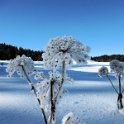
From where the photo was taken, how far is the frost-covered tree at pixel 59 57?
2.38 metres

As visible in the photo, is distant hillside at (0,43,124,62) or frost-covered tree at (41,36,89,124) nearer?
frost-covered tree at (41,36,89,124)

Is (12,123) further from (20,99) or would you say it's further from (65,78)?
(65,78)

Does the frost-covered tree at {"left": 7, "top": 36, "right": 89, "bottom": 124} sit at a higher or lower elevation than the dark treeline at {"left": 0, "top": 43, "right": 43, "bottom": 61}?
lower

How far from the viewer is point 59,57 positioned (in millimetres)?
2402

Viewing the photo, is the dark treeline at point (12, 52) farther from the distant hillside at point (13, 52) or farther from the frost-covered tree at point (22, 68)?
the frost-covered tree at point (22, 68)

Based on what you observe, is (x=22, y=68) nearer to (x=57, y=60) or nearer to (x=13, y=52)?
(x=57, y=60)

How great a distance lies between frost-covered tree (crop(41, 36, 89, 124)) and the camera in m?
2.38

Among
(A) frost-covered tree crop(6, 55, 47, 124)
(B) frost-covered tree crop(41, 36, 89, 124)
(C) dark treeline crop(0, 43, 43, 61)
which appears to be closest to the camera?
(B) frost-covered tree crop(41, 36, 89, 124)

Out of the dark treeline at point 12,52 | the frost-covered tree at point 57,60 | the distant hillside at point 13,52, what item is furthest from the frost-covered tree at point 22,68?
the dark treeline at point 12,52

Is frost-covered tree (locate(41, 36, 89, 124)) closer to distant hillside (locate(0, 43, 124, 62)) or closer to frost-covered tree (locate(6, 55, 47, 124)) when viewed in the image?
frost-covered tree (locate(6, 55, 47, 124))

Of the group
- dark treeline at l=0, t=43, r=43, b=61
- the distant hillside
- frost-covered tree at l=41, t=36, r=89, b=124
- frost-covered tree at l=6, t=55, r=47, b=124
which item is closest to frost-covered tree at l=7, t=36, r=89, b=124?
frost-covered tree at l=41, t=36, r=89, b=124

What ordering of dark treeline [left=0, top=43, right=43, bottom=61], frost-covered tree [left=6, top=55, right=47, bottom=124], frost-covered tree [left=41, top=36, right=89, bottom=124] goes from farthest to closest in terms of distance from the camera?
dark treeline [left=0, top=43, right=43, bottom=61] → frost-covered tree [left=6, top=55, right=47, bottom=124] → frost-covered tree [left=41, top=36, right=89, bottom=124]

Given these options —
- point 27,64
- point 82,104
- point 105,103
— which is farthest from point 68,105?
point 27,64

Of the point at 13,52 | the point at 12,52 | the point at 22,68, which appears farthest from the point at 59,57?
the point at 13,52
